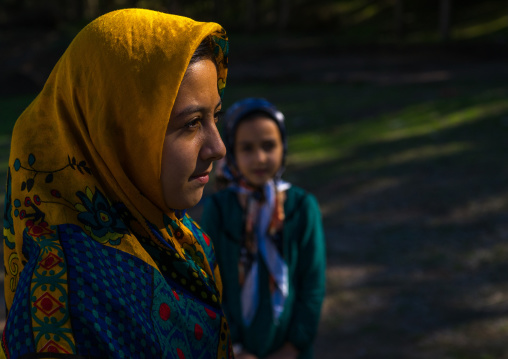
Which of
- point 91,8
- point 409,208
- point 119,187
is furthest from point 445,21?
point 91,8

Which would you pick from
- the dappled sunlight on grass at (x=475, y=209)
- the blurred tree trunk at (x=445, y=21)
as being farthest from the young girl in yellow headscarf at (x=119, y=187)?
the blurred tree trunk at (x=445, y=21)

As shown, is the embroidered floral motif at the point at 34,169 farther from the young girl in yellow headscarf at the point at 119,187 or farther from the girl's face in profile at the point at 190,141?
the girl's face in profile at the point at 190,141

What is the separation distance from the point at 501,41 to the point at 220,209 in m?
20.5

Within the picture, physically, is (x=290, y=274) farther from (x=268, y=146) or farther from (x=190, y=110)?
(x=190, y=110)

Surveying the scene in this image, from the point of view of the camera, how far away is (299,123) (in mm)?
12641

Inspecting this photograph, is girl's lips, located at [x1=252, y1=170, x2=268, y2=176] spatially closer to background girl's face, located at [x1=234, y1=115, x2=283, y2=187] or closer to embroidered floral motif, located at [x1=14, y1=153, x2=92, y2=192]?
background girl's face, located at [x1=234, y1=115, x2=283, y2=187]

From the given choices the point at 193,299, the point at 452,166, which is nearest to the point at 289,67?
the point at 452,166

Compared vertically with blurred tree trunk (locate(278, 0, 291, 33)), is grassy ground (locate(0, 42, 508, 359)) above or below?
above

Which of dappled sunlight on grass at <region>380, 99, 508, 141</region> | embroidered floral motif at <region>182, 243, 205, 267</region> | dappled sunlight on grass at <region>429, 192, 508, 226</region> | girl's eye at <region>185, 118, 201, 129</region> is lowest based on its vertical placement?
dappled sunlight on grass at <region>380, 99, 508, 141</region>

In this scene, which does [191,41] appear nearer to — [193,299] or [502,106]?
[193,299]

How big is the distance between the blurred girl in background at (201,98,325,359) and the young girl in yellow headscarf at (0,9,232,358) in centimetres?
120

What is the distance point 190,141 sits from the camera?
159 centimetres

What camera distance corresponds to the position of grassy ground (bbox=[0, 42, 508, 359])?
4883 millimetres

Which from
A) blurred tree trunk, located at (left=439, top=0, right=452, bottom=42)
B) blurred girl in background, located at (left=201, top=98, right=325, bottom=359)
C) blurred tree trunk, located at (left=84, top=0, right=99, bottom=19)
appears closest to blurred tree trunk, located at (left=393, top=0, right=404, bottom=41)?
blurred tree trunk, located at (left=439, top=0, right=452, bottom=42)
